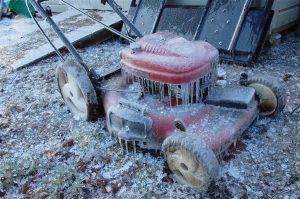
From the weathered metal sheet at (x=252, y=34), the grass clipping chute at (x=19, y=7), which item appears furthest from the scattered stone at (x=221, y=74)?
the grass clipping chute at (x=19, y=7)

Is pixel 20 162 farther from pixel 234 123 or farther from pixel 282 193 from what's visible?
pixel 282 193

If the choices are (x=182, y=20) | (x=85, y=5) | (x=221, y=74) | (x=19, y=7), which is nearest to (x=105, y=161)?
(x=221, y=74)

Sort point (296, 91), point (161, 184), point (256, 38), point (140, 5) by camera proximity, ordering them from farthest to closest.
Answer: point (140, 5) → point (256, 38) → point (296, 91) → point (161, 184)

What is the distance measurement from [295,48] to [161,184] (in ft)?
8.26

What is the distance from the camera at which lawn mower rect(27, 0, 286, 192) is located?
6.56 ft

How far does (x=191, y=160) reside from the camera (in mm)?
1941

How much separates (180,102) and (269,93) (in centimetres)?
68

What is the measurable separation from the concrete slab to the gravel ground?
1044 mm

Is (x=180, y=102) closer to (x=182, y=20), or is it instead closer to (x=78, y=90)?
(x=78, y=90)

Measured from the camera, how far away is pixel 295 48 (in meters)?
3.81

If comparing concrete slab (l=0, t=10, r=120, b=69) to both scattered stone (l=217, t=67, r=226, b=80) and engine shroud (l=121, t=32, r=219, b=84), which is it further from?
engine shroud (l=121, t=32, r=219, b=84)

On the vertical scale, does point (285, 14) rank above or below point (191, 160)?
above

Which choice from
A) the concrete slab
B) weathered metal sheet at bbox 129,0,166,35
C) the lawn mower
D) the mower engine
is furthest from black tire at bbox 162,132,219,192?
the concrete slab

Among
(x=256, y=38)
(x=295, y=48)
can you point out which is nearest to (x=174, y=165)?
(x=256, y=38)
